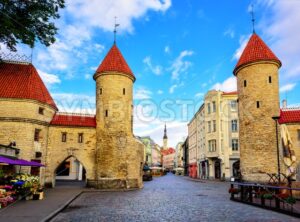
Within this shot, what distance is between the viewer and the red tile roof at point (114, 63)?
29.5 meters

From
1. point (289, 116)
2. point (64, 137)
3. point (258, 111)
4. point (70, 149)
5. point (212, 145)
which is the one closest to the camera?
point (258, 111)

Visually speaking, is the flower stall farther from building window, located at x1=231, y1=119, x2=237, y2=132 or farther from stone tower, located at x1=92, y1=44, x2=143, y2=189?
building window, located at x1=231, y1=119, x2=237, y2=132

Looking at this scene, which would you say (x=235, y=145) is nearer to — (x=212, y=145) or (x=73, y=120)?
(x=212, y=145)

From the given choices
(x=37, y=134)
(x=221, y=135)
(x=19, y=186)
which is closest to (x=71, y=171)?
(x=37, y=134)

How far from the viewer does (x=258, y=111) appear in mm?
25234

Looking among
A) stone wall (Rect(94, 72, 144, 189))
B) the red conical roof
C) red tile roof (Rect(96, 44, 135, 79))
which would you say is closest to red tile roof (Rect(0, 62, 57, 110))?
stone wall (Rect(94, 72, 144, 189))

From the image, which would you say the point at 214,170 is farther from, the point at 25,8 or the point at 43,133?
the point at 25,8

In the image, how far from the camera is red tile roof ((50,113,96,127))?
28.6 m

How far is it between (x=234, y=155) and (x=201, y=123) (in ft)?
42.5

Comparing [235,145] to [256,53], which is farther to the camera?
[235,145]

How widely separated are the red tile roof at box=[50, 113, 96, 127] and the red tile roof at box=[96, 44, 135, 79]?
497cm

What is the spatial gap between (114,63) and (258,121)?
14991 millimetres

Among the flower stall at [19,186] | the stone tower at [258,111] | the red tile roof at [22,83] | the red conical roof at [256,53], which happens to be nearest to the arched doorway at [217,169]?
the stone tower at [258,111]

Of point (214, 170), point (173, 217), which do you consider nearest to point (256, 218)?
point (173, 217)
